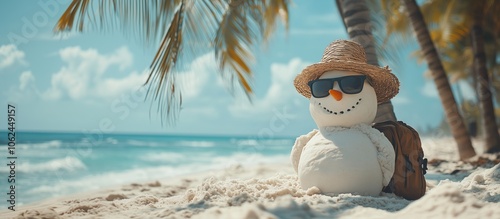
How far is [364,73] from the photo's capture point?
3.48 meters

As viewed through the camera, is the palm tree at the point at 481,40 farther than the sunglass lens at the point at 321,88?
Yes

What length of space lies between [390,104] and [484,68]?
A: 5520 mm

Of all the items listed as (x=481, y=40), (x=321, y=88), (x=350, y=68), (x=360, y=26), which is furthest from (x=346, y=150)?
(x=481, y=40)

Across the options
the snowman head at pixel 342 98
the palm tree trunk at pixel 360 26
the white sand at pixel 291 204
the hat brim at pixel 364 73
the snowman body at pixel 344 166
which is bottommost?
the white sand at pixel 291 204

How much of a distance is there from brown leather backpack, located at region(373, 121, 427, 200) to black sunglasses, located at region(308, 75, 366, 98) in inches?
18.9

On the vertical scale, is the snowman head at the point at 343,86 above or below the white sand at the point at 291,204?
above

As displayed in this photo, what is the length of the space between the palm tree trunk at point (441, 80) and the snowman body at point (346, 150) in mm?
4044

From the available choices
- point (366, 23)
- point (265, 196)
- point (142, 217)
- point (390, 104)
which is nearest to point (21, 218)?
Answer: point (142, 217)

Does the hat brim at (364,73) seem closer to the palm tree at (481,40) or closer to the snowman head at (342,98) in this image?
the snowman head at (342,98)

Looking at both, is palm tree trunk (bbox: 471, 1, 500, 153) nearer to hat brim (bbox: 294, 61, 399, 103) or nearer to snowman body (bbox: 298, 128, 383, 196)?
hat brim (bbox: 294, 61, 399, 103)

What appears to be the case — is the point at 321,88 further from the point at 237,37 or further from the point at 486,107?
the point at 486,107

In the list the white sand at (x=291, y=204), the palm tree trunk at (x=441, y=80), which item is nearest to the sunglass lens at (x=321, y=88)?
the white sand at (x=291, y=204)

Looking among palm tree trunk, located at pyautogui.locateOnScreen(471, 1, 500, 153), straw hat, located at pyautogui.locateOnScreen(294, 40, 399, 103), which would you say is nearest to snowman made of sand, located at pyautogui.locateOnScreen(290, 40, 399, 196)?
straw hat, located at pyautogui.locateOnScreen(294, 40, 399, 103)

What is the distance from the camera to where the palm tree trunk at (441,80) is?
700 centimetres
